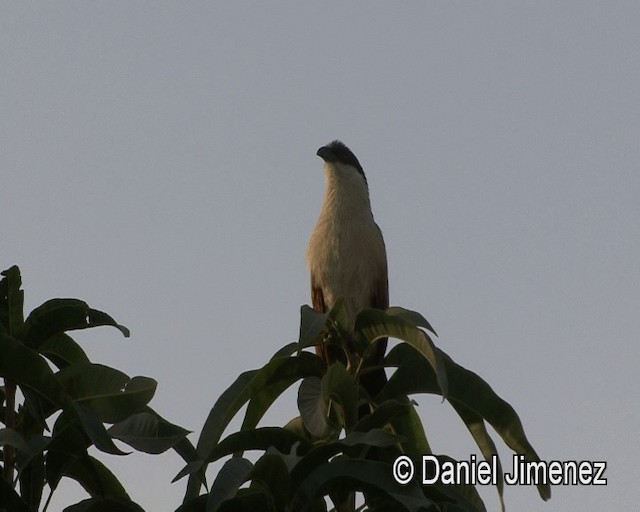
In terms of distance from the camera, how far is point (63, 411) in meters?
3.56

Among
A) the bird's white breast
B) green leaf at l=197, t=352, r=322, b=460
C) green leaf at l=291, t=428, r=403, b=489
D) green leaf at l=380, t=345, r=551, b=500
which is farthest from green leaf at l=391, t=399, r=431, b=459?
the bird's white breast

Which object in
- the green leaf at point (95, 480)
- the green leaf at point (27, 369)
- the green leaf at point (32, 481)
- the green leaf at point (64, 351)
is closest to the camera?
the green leaf at point (27, 369)

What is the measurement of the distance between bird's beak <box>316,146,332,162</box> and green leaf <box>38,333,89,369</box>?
304 cm

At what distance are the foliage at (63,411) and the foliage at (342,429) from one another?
10.1 inches

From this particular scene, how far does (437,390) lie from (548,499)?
0.56m

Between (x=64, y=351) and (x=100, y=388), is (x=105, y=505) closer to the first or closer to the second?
(x=100, y=388)

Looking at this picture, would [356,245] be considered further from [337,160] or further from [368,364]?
[368,364]

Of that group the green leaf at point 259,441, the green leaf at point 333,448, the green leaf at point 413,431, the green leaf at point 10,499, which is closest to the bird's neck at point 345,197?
the green leaf at point 413,431

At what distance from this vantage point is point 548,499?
3537 mm

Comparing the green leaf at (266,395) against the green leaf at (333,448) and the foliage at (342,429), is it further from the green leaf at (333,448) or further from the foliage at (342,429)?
the green leaf at (333,448)

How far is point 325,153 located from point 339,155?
0.31 ft

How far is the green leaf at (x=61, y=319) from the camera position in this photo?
3.69 meters

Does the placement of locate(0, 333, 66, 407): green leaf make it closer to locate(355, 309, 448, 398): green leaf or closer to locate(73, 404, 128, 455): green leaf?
locate(73, 404, 128, 455): green leaf

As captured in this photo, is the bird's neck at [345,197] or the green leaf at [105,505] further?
the bird's neck at [345,197]
